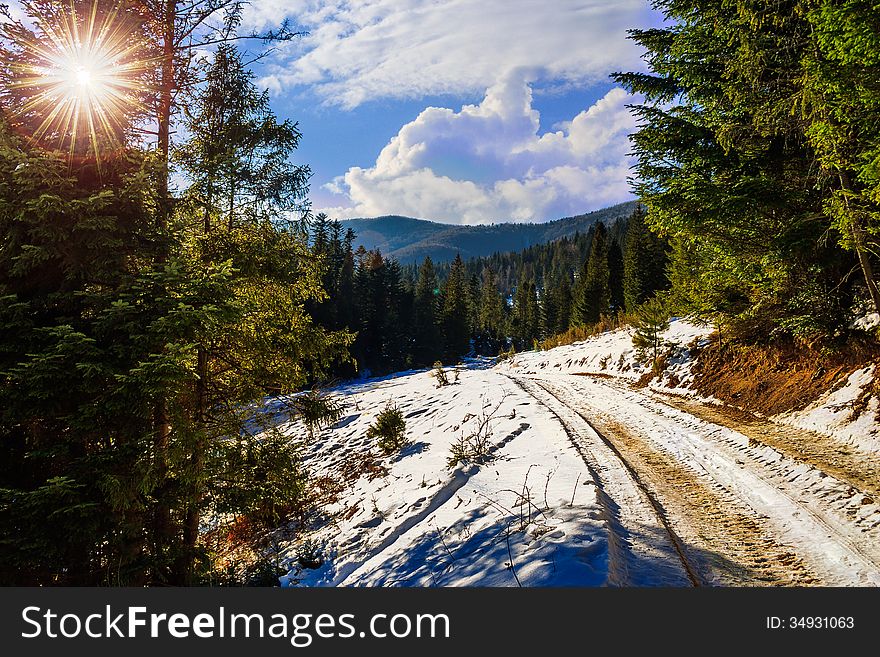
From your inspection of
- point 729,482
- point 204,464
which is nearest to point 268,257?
point 204,464

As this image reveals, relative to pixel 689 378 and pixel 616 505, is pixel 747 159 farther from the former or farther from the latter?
pixel 616 505

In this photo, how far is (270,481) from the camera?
6883mm

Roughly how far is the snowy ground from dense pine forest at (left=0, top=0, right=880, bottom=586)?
79.6 inches

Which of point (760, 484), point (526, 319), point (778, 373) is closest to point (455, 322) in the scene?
point (526, 319)

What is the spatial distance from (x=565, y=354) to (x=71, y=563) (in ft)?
84.3

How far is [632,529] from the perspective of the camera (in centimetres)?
481

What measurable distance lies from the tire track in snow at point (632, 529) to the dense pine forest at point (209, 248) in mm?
4927

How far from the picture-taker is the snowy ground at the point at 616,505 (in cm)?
404

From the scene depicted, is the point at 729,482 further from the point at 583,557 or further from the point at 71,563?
the point at 71,563

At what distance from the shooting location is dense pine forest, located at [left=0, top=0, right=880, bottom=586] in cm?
480

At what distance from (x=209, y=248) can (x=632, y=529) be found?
7.68 m

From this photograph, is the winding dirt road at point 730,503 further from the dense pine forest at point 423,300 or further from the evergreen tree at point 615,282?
the evergreen tree at point 615,282

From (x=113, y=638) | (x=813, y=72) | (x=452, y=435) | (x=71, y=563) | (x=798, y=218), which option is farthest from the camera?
(x=452, y=435)

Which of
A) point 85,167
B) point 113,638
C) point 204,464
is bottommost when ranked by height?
point 113,638
